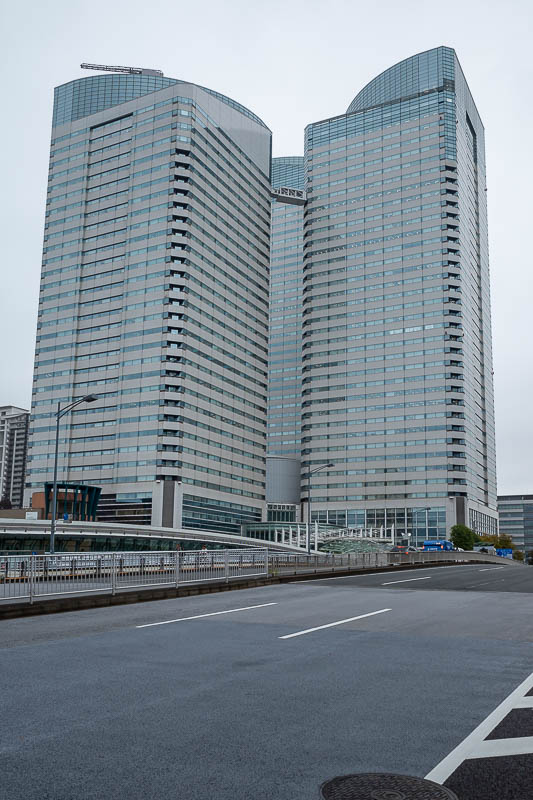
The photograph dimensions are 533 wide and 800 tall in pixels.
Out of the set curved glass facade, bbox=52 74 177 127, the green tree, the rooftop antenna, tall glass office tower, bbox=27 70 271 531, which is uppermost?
the rooftop antenna

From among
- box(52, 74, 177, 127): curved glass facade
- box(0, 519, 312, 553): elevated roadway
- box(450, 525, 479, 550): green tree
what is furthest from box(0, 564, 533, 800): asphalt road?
box(52, 74, 177, 127): curved glass facade

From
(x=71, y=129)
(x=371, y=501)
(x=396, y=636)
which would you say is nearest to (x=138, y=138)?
(x=71, y=129)

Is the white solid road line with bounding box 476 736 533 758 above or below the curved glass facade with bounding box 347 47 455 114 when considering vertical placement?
below

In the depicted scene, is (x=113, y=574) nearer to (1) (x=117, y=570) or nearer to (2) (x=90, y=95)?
(1) (x=117, y=570)

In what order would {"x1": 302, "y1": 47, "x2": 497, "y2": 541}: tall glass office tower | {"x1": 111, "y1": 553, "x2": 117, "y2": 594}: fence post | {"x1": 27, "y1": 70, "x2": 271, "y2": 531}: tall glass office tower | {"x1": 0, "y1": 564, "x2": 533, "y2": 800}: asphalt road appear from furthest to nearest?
{"x1": 302, "y1": 47, "x2": 497, "y2": 541}: tall glass office tower, {"x1": 27, "y1": 70, "x2": 271, "y2": 531}: tall glass office tower, {"x1": 111, "y1": 553, "x2": 117, "y2": 594}: fence post, {"x1": 0, "y1": 564, "x2": 533, "y2": 800}: asphalt road

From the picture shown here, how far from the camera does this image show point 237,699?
25.2 feet

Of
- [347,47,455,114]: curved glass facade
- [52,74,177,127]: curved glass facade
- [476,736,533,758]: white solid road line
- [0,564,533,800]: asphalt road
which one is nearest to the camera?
[0,564,533,800]: asphalt road

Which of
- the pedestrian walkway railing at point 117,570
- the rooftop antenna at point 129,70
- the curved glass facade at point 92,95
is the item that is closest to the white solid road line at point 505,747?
the pedestrian walkway railing at point 117,570

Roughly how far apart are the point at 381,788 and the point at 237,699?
9.68ft

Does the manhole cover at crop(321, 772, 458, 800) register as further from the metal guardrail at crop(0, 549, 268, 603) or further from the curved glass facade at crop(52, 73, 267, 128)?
the curved glass facade at crop(52, 73, 267, 128)

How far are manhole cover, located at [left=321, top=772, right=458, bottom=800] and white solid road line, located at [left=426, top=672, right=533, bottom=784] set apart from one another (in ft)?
0.68

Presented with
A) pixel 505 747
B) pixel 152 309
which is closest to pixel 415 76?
pixel 152 309

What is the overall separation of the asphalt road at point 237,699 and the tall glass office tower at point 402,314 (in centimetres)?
13397

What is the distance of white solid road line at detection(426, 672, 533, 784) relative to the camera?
17.6 feet
